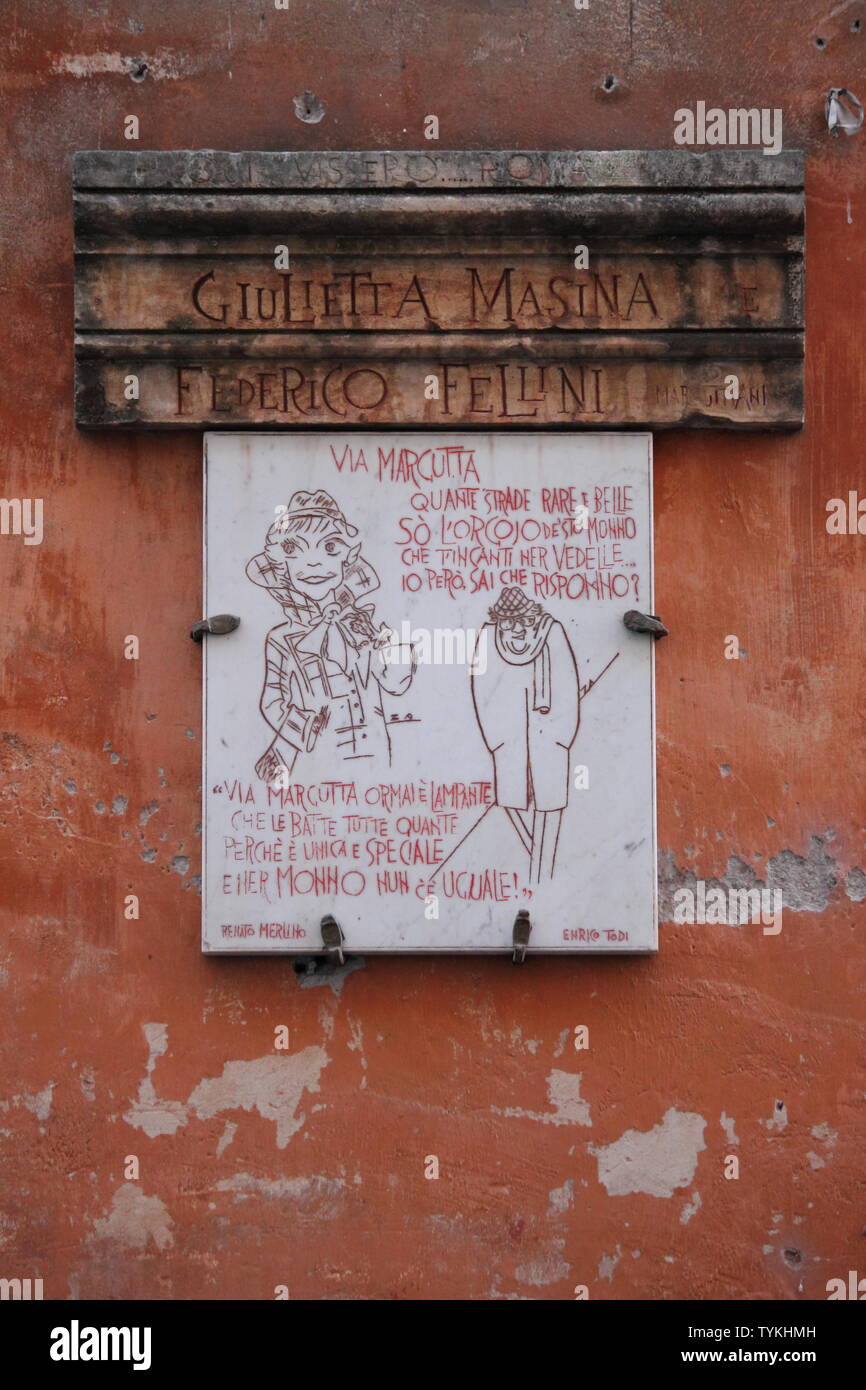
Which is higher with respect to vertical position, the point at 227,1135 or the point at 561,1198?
the point at 227,1135

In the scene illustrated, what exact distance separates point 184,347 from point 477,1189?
323 centimetres

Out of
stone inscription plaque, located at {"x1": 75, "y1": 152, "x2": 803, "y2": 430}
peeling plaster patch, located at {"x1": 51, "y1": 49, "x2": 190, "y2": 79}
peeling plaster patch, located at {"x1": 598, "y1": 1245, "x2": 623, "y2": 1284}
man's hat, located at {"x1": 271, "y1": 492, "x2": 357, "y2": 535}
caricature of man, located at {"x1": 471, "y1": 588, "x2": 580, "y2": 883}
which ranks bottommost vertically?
peeling plaster patch, located at {"x1": 598, "y1": 1245, "x2": 623, "y2": 1284}

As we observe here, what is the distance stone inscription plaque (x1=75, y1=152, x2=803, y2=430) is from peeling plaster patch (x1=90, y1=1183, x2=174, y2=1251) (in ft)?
9.20

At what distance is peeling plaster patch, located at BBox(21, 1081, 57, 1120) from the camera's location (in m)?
4.68

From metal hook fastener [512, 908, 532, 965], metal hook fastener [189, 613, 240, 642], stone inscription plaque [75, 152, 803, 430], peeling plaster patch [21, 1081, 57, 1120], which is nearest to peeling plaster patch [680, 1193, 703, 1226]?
metal hook fastener [512, 908, 532, 965]

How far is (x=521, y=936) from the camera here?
15.0 ft

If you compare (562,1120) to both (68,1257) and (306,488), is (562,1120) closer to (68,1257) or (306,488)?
(68,1257)

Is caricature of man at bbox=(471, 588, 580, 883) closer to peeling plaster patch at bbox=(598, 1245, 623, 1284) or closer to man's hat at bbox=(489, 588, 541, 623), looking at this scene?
man's hat at bbox=(489, 588, 541, 623)

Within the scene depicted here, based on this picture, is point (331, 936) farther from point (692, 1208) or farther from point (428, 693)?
point (692, 1208)

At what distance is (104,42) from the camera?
4867 mm

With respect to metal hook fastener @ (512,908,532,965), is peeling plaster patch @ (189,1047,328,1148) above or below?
below

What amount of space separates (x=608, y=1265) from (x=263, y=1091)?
139 centimetres

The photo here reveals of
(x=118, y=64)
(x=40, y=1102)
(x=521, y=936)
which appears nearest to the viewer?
(x=521, y=936)

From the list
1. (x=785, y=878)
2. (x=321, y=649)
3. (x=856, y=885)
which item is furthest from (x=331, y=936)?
(x=856, y=885)
